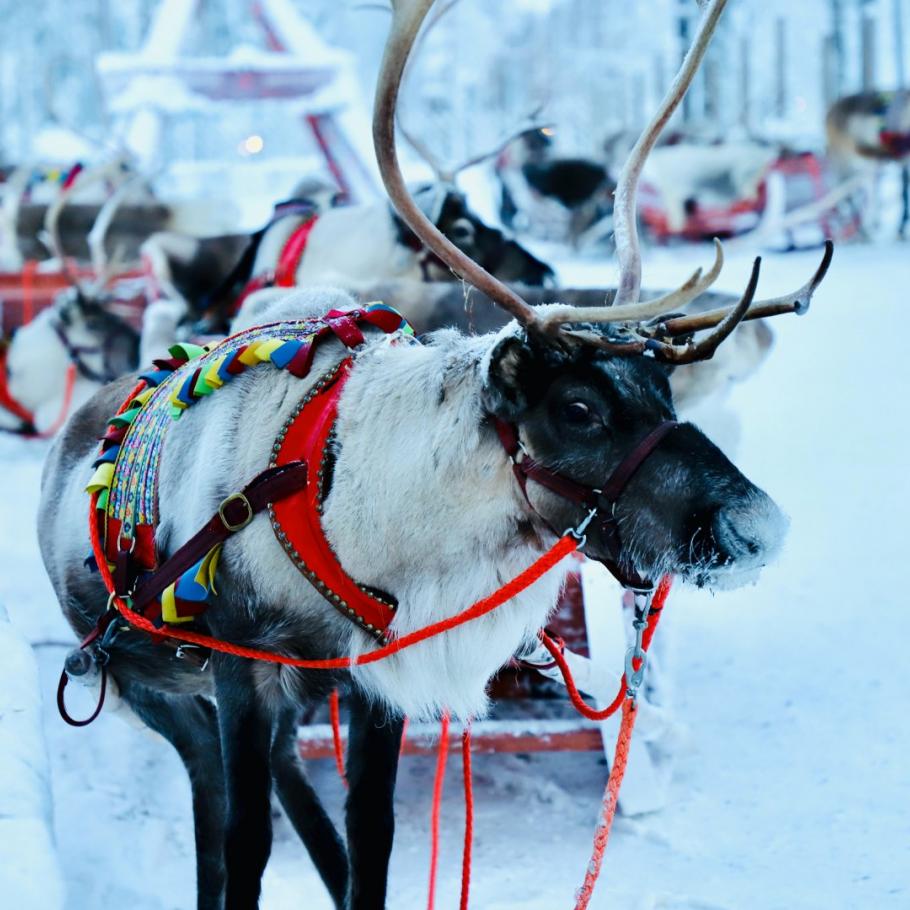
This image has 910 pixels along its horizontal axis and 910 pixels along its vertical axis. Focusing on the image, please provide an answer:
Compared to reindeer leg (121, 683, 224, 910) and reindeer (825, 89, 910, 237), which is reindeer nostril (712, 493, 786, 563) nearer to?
reindeer leg (121, 683, 224, 910)

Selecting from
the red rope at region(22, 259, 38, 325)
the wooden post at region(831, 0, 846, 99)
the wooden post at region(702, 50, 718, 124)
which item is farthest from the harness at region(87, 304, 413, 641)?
the wooden post at region(831, 0, 846, 99)

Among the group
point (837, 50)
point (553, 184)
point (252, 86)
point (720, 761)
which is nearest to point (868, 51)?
point (837, 50)

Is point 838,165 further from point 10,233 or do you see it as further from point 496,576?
point 496,576

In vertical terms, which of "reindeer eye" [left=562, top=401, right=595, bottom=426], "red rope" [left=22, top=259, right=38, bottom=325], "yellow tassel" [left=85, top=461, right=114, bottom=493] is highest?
"reindeer eye" [left=562, top=401, right=595, bottom=426]

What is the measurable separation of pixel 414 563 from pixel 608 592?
1797 mm

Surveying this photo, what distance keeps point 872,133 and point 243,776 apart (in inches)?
572

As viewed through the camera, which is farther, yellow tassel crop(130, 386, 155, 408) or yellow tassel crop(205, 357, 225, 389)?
yellow tassel crop(130, 386, 155, 408)

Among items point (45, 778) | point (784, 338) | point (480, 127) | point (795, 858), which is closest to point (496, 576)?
point (45, 778)

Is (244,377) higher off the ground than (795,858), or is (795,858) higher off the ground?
(244,377)

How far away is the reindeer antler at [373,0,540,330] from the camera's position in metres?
1.83

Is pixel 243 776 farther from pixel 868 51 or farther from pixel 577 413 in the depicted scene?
pixel 868 51

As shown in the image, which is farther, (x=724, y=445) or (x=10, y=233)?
(x=10, y=233)

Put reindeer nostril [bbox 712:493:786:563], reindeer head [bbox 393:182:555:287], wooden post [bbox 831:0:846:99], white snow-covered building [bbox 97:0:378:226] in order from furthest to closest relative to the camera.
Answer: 1. wooden post [bbox 831:0:846:99]
2. white snow-covered building [bbox 97:0:378:226]
3. reindeer head [bbox 393:182:555:287]
4. reindeer nostril [bbox 712:493:786:563]

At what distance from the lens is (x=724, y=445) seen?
16.1ft
